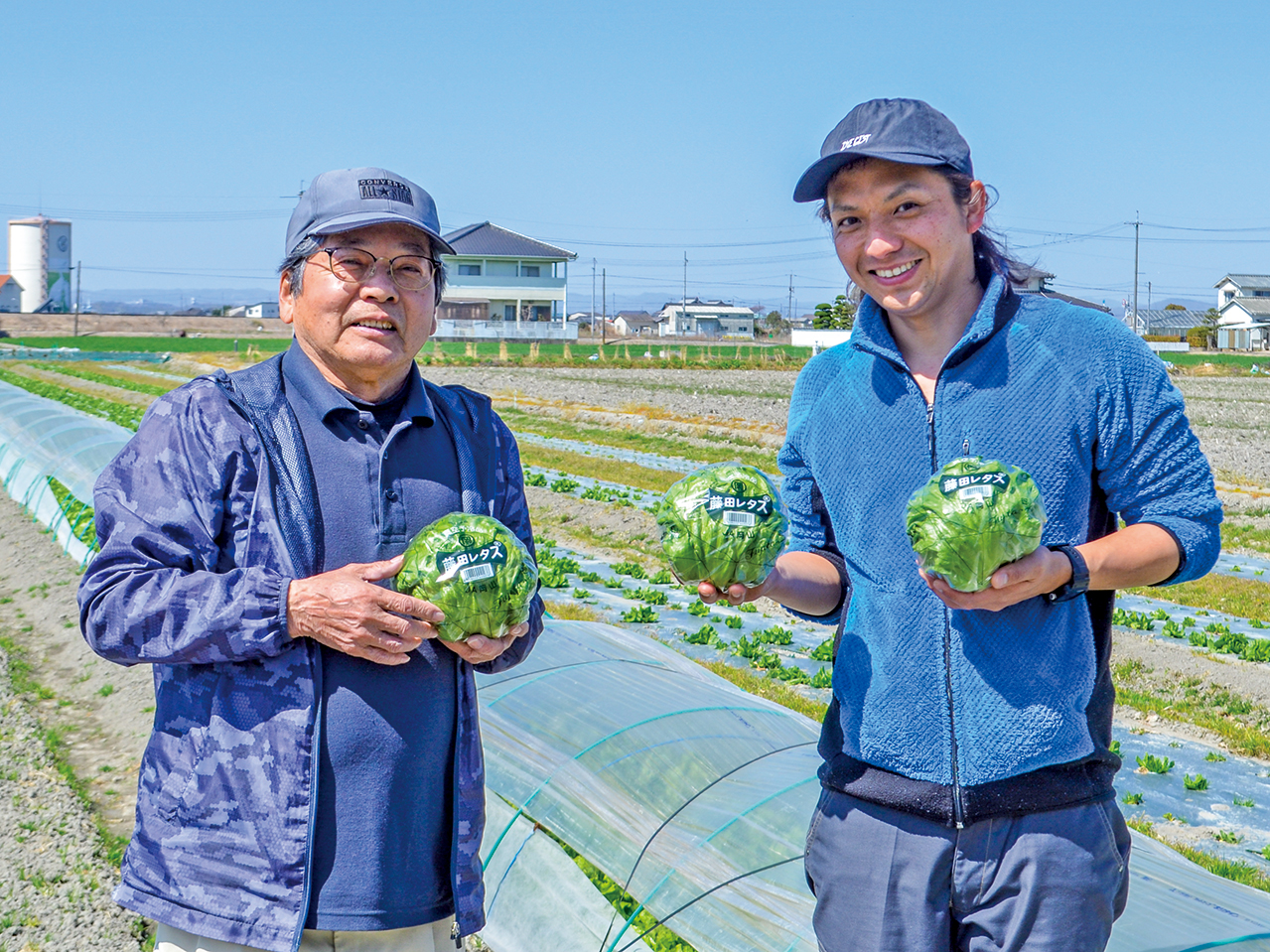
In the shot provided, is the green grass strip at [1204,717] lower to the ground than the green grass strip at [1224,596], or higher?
lower

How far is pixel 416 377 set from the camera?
2.98 meters

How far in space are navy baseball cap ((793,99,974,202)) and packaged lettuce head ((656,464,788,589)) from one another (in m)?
0.81

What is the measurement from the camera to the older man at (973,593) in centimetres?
236

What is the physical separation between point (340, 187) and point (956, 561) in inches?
65.4

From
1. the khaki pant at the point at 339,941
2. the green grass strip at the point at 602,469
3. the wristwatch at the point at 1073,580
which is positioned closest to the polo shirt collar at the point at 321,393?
the khaki pant at the point at 339,941

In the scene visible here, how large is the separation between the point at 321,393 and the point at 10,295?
123 m

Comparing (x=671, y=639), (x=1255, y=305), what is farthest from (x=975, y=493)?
(x=1255, y=305)

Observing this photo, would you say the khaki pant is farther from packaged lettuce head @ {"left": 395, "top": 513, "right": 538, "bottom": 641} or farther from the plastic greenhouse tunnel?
the plastic greenhouse tunnel

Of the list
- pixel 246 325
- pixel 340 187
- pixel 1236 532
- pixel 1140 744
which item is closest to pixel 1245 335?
pixel 246 325

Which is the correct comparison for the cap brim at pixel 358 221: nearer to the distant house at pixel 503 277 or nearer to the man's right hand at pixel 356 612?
the man's right hand at pixel 356 612

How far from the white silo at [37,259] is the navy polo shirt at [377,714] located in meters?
121

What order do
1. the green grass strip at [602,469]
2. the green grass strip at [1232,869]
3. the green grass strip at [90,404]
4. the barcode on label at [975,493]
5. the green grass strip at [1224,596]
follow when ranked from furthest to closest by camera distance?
1. the green grass strip at [90,404]
2. the green grass strip at [602,469]
3. the green grass strip at [1224,596]
4. the green grass strip at [1232,869]
5. the barcode on label at [975,493]

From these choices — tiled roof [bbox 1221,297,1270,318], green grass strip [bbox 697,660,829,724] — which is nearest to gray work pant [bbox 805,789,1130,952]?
green grass strip [bbox 697,660,829,724]

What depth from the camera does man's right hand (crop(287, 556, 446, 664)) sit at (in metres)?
2.44
